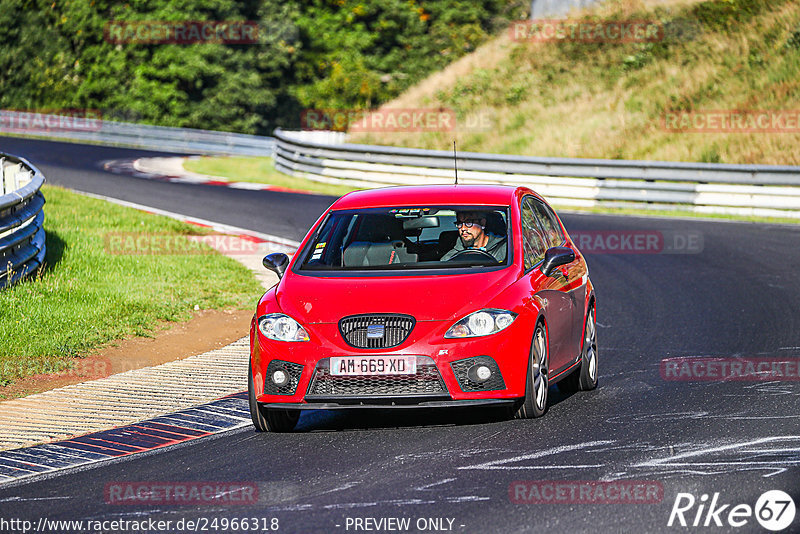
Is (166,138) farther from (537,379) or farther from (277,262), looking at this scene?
(537,379)

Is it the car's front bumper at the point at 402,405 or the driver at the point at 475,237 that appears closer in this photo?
the car's front bumper at the point at 402,405

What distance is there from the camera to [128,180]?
96.7ft

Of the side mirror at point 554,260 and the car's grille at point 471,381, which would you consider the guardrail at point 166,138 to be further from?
the car's grille at point 471,381

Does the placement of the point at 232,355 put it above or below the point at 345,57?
above

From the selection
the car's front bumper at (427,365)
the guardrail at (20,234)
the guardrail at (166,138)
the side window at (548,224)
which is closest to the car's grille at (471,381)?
the car's front bumper at (427,365)

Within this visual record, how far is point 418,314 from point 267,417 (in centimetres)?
129

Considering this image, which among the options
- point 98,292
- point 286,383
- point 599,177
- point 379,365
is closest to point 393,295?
point 379,365

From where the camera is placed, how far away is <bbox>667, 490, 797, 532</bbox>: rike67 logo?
226 inches

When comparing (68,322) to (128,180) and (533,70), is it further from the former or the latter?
(533,70)

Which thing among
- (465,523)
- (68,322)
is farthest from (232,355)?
(465,523)

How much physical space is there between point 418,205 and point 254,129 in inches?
2303

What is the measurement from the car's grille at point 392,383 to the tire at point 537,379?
0.65 metres

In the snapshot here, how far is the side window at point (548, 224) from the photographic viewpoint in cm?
973

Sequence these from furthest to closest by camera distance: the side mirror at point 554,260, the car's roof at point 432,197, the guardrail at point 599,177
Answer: the guardrail at point 599,177 → the car's roof at point 432,197 → the side mirror at point 554,260
